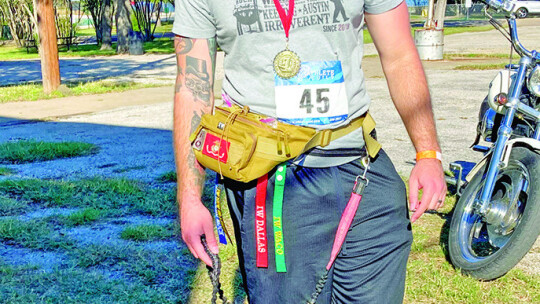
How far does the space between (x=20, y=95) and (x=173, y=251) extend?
418 inches

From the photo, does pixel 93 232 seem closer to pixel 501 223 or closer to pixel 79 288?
pixel 79 288

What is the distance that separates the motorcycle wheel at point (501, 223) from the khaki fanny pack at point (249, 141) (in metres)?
1.99

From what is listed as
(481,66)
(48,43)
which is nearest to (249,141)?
(48,43)

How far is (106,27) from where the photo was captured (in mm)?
34094

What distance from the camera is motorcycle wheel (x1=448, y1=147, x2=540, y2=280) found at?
3805mm

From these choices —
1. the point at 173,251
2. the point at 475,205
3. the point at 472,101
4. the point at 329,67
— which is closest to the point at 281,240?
the point at 329,67

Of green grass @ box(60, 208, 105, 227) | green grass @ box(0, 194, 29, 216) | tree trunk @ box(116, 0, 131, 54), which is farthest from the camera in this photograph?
tree trunk @ box(116, 0, 131, 54)

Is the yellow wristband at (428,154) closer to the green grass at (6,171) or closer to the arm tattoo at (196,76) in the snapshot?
the arm tattoo at (196,76)

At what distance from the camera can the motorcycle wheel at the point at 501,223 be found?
3.80m


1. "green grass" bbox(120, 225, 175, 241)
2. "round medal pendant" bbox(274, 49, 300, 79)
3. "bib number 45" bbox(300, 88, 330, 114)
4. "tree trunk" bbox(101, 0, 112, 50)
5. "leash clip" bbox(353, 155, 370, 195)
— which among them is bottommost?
"tree trunk" bbox(101, 0, 112, 50)

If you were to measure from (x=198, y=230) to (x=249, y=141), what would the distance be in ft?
1.15

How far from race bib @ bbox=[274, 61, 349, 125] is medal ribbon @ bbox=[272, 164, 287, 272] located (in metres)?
0.16

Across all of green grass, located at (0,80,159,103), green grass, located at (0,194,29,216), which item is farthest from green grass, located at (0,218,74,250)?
green grass, located at (0,80,159,103)

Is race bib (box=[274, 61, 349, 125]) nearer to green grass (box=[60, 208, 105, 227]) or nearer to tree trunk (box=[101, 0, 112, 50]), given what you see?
green grass (box=[60, 208, 105, 227])
